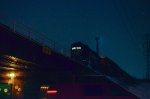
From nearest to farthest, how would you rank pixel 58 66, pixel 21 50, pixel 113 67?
1. pixel 21 50
2. pixel 58 66
3. pixel 113 67

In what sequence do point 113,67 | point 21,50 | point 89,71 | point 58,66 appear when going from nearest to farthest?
point 21,50
point 58,66
point 89,71
point 113,67

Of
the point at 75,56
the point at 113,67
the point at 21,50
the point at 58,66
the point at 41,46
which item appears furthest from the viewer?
the point at 113,67

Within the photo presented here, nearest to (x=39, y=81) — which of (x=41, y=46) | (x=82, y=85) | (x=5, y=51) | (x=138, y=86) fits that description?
(x=82, y=85)

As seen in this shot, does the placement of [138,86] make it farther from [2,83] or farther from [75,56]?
[2,83]

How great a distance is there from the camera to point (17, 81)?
1987 inches

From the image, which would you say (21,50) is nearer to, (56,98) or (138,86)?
(56,98)

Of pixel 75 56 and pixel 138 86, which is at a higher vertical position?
pixel 75 56

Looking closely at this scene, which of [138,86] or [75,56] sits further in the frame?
[138,86]

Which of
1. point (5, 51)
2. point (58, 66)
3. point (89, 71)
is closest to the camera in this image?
point (5, 51)

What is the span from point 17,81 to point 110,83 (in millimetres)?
16179

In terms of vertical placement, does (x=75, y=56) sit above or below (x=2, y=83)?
above

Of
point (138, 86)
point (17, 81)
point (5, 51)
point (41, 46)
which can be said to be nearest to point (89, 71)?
point (17, 81)

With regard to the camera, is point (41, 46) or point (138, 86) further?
point (138, 86)

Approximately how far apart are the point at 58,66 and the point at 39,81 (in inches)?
502
